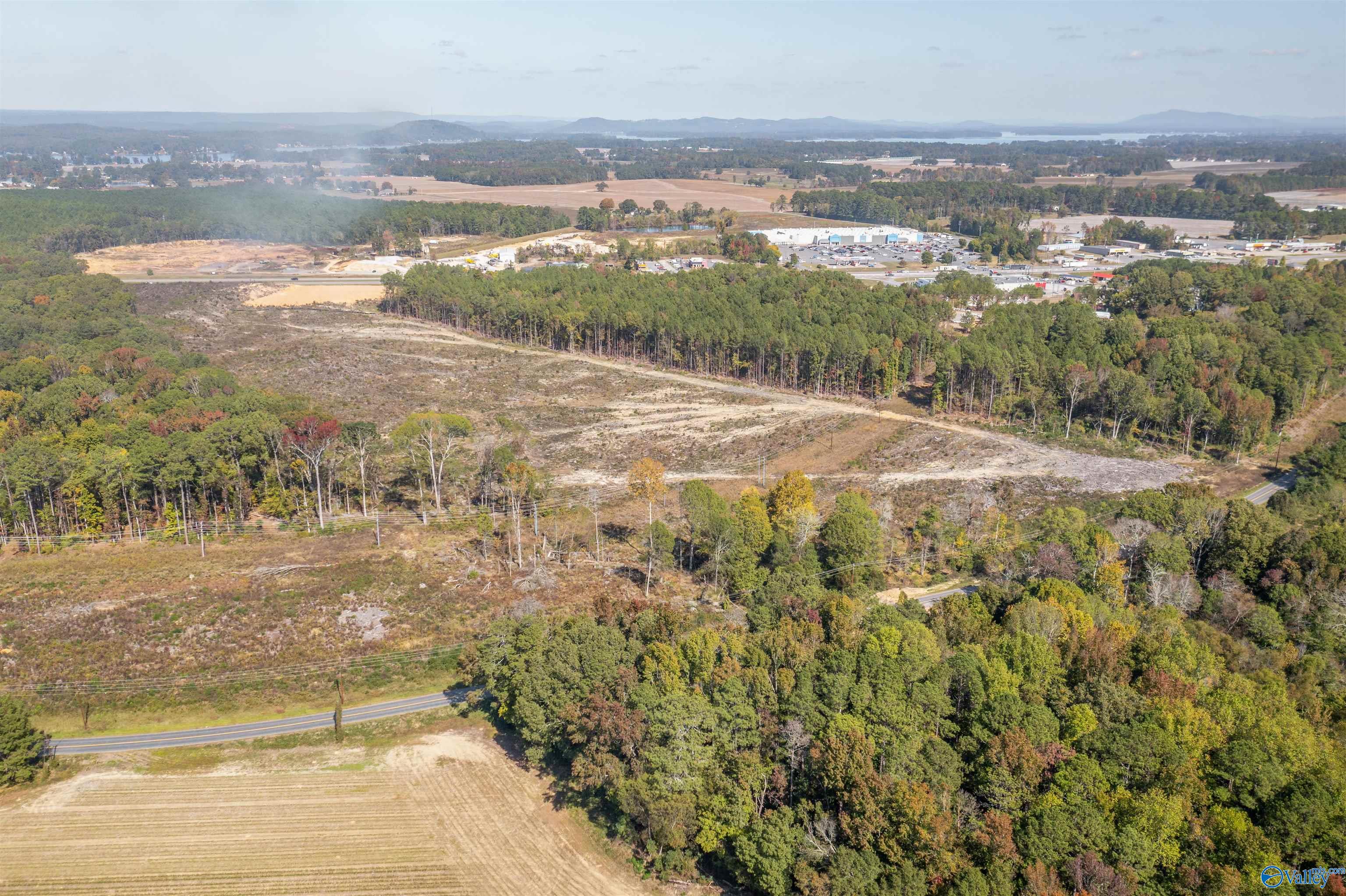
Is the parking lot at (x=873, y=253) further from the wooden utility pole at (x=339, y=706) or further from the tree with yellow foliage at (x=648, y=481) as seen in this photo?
the wooden utility pole at (x=339, y=706)

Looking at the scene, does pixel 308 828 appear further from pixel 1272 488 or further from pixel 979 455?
pixel 1272 488

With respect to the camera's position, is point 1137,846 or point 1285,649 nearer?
point 1137,846

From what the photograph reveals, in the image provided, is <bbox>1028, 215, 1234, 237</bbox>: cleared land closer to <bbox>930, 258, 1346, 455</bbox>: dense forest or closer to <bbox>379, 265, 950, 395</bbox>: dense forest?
<bbox>930, 258, 1346, 455</bbox>: dense forest

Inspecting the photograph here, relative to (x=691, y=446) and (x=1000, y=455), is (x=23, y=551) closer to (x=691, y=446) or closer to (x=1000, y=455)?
(x=691, y=446)

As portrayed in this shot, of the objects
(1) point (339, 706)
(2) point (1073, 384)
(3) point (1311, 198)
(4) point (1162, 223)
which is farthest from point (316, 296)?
(3) point (1311, 198)

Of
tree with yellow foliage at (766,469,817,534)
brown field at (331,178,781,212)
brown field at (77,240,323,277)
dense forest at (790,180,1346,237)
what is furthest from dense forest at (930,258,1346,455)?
brown field at (331,178,781,212)

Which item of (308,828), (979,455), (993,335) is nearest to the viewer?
(308,828)

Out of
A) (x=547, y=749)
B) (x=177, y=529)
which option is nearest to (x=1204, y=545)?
(x=547, y=749)

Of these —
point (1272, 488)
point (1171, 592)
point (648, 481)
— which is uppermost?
point (648, 481)
